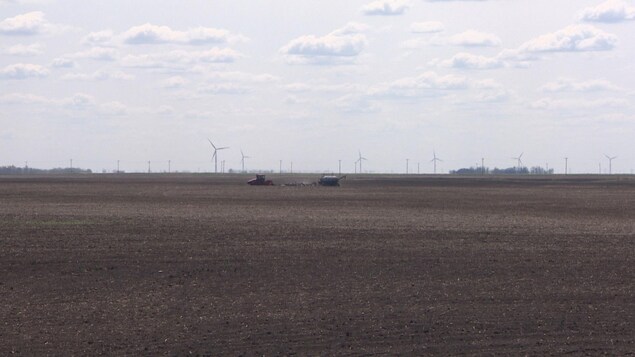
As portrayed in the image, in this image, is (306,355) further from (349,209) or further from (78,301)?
(349,209)

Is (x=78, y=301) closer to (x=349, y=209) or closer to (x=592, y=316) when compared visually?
(x=592, y=316)

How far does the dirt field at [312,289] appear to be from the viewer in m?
16.9

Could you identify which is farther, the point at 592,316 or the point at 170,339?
the point at 592,316

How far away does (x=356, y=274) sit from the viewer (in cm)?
2380

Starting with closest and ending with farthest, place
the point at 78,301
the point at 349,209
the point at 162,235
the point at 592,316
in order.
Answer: the point at 592,316 → the point at 78,301 → the point at 162,235 → the point at 349,209

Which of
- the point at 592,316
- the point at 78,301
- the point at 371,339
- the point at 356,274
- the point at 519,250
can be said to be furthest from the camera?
the point at 519,250

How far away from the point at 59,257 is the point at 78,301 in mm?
6190

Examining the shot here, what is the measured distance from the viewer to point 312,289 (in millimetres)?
21500

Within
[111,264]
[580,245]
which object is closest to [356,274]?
[111,264]

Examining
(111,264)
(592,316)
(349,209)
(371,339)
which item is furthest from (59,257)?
(349,209)

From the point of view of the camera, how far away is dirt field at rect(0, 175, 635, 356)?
55.5 ft

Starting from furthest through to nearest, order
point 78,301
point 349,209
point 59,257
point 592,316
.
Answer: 1. point 349,209
2. point 59,257
3. point 78,301
4. point 592,316

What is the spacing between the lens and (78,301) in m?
20.3

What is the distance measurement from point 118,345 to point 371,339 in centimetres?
391
